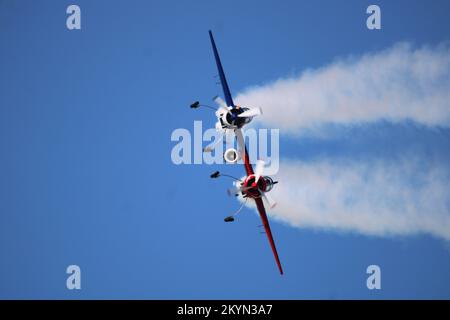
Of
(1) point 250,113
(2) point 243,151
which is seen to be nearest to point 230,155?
(2) point 243,151

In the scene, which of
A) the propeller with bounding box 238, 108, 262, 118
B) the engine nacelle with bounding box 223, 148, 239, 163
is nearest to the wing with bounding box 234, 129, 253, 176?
the engine nacelle with bounding box 223, 148, 239, 163

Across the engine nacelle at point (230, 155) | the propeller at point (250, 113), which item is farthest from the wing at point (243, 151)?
the propeller at point (250, 113)

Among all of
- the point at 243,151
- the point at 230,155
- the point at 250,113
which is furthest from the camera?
the point at 243,151

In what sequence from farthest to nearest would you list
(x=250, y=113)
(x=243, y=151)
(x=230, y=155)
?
(x=243, y=151) < (x=230, y=155) < (x=250, y=113)

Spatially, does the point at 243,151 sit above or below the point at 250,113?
below

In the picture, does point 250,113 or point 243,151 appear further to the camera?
Result: point 243,151

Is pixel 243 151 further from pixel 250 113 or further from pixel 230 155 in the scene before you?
pixel 250 113

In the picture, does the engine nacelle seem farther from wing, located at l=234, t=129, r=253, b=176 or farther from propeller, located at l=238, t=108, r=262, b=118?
propeller, located at l=238, t=108, r=262, b=118

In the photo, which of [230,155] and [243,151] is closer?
[230,155]

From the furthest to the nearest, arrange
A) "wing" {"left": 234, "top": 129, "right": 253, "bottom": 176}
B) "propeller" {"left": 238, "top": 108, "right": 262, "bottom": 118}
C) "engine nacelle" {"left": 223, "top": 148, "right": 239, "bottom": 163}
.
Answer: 1. "wing" {"left": 234, "top": 129, "right": 253, "bottom": 176}
2. "engine nacelle" {"left": 223, "top": 148, "right": 239, "bottom": 163}
3. "propeller" {"left": 238, "top": 108, "right": 262, "bottom": 118}
